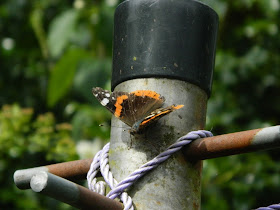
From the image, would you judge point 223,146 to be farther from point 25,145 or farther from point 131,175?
point 25,145

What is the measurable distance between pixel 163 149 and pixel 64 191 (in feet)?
1.21

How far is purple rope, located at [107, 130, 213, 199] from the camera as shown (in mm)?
1221

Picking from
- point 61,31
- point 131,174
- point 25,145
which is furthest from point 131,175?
point 61,31

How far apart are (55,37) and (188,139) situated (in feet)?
7.93

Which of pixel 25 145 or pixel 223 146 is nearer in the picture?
pixel 223 146

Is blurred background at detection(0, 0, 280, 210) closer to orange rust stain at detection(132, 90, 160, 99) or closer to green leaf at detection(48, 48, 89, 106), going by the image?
green leaf at detection(48, 48, 89, 106)

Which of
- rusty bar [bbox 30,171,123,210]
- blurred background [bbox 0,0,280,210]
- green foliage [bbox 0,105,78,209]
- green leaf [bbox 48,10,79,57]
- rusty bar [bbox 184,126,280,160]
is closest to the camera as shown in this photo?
rusty bar [bbox 30,171,123,210]

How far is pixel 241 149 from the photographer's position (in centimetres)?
112

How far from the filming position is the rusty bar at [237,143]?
1073mm

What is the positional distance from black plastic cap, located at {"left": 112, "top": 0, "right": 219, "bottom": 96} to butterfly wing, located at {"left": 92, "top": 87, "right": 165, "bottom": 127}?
0.21ft

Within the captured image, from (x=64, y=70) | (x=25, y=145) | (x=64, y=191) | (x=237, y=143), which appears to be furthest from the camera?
(x=64, y=70)

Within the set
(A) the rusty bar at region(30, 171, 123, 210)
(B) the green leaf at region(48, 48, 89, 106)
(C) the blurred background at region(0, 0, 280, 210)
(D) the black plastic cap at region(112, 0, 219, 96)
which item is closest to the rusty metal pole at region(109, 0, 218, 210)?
(D) the black plastic cap at region(112, 0, 219, 96)

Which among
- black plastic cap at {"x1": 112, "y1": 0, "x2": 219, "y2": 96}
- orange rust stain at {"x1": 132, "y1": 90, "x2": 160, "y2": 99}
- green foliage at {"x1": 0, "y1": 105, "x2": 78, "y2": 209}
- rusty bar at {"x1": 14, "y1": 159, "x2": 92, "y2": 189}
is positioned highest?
black plastic cap at {"x1": 112, "y1": 0, "x2": 219, "y2": 96}

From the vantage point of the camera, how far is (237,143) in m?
1.12
